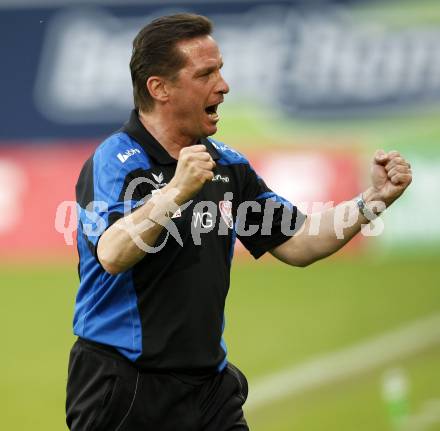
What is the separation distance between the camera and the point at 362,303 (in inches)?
319

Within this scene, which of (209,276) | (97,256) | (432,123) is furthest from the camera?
(432,123)

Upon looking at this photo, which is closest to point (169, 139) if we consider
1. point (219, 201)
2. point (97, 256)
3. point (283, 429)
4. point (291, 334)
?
point (219, 201)

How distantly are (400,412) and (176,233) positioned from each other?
10.7 ft

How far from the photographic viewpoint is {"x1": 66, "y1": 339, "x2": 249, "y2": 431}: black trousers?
149 inches

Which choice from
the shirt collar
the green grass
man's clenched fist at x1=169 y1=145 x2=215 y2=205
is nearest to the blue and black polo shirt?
the shirt collar

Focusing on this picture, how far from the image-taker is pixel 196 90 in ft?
13.0

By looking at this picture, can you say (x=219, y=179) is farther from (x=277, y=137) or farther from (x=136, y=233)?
(x=277, y=137)

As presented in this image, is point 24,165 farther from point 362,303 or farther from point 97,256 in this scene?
point 97,256

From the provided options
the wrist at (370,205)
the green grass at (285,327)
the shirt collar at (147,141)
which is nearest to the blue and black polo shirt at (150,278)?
the shirt collar at (147,141)

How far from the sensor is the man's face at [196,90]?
394 centimetres

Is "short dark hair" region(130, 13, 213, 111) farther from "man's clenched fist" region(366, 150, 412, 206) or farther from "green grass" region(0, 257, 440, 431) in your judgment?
"green grass" region(0, 257, 440, 431)

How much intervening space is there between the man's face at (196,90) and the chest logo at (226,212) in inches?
10.4

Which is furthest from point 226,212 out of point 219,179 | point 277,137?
point 277,137

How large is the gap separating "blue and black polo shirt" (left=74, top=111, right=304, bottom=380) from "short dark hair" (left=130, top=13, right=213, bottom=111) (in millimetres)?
197
